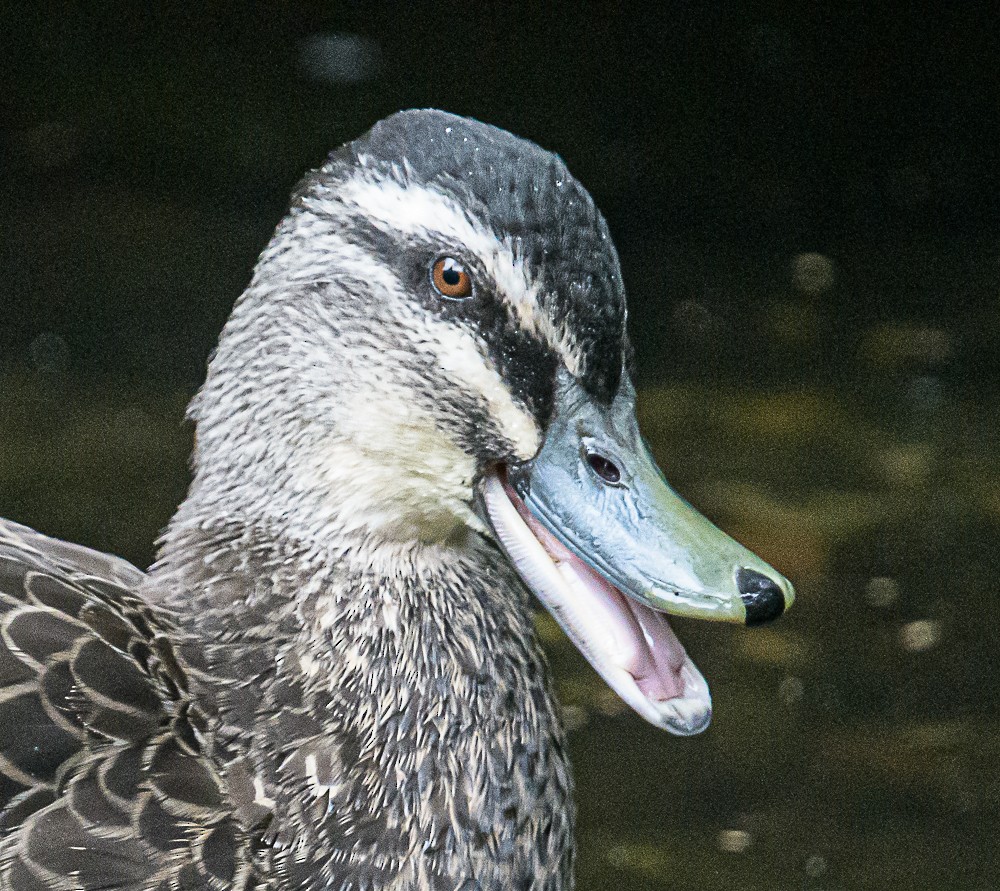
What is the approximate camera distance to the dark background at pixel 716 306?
3.07m

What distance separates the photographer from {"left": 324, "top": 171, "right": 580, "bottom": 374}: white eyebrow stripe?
182 centimetres

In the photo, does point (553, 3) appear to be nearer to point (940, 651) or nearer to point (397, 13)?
point (397, 13)

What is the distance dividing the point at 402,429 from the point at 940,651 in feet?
6.02

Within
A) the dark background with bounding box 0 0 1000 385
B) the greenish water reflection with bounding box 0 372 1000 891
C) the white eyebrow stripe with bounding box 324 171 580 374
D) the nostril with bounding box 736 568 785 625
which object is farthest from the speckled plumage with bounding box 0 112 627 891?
the dark background with bounding box 0 0 1000 385

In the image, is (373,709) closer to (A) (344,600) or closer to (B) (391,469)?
(A) (344,600)

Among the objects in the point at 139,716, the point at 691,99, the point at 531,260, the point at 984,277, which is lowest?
the point at 139,716

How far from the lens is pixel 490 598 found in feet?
6.96

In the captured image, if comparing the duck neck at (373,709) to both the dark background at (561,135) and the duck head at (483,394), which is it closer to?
the duck head at (483,394)

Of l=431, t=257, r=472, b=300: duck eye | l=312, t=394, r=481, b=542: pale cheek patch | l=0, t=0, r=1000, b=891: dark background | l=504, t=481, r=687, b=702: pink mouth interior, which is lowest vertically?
l=504, t=481, r=687, b=702: pink mouth interior

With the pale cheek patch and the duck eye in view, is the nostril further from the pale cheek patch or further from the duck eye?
the duck eye

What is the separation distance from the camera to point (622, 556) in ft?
6.03

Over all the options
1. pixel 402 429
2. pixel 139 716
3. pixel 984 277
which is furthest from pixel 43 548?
pixel 984 277

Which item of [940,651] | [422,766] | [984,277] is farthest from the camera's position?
[984,277]

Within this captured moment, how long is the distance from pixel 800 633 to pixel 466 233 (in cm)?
183
